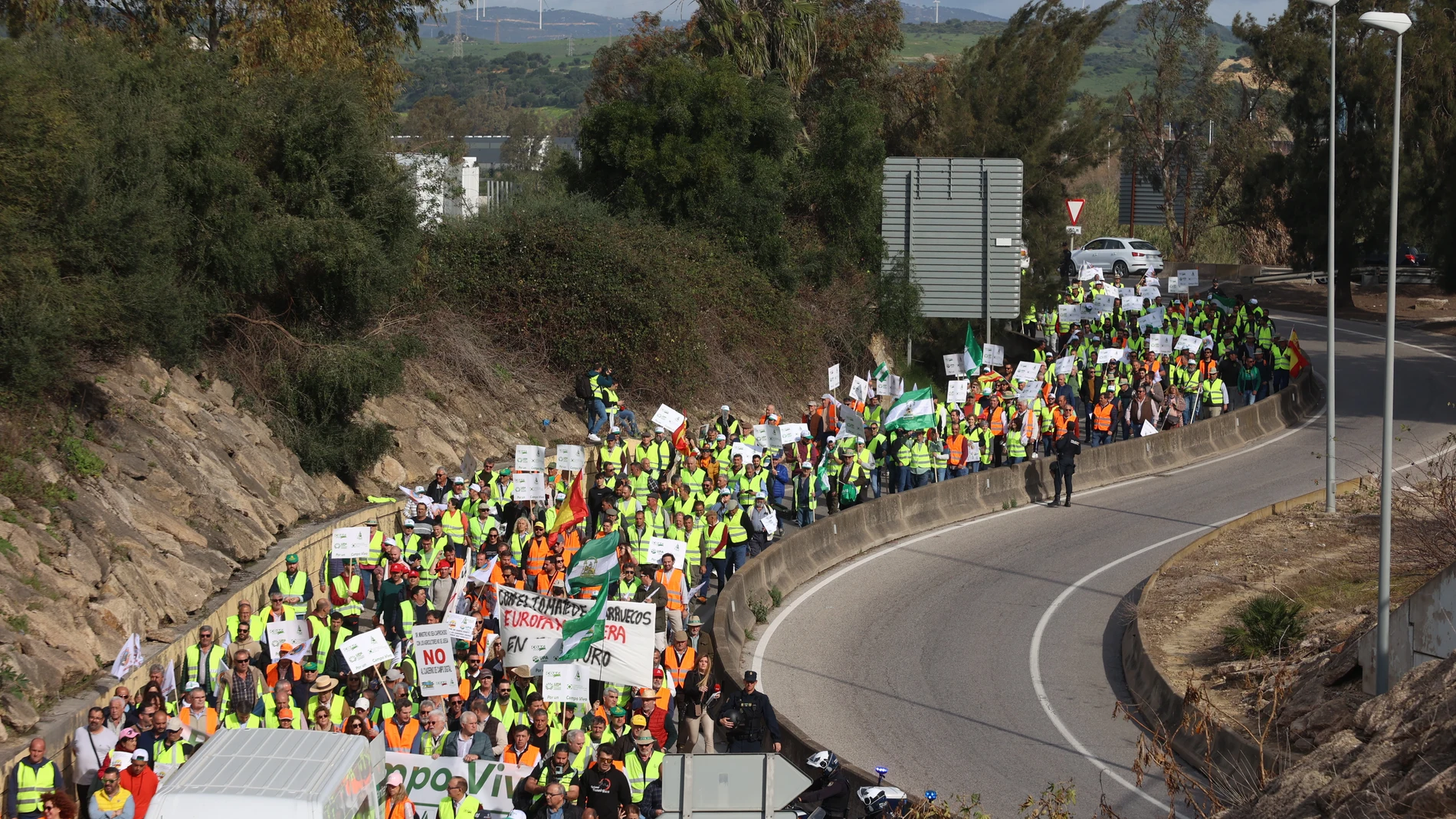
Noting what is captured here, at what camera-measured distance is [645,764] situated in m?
13.2

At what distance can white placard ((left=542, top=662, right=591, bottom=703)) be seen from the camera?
14.5 metres

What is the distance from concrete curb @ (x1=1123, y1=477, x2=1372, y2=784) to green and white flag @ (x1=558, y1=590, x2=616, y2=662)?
5572 millimetres

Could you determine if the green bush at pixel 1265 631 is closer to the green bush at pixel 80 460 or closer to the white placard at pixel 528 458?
the white placard at pixel 528 458

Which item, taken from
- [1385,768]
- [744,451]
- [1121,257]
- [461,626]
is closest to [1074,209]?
[1121,257]

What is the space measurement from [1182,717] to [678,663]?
5583mm

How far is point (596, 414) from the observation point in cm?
2905

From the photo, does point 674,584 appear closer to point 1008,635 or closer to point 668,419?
point 1008,635

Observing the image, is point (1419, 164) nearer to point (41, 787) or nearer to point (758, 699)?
point (758, 699)

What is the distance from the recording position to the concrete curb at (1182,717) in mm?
14750

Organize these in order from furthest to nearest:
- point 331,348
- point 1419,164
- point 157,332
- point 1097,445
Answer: point 1419,164 → point 1097,445 → point 331,348 → point 157,332

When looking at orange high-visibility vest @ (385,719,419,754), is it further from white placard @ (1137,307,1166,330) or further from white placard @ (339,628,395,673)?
white placard @ (1137,307,1166,330)

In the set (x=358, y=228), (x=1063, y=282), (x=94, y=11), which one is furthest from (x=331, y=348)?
(x=1063, y=282)

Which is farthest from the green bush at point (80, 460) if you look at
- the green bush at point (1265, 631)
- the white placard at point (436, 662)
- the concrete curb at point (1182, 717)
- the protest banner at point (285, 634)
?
the green bush at point (1265, 631)

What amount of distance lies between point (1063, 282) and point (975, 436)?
84.1ft
